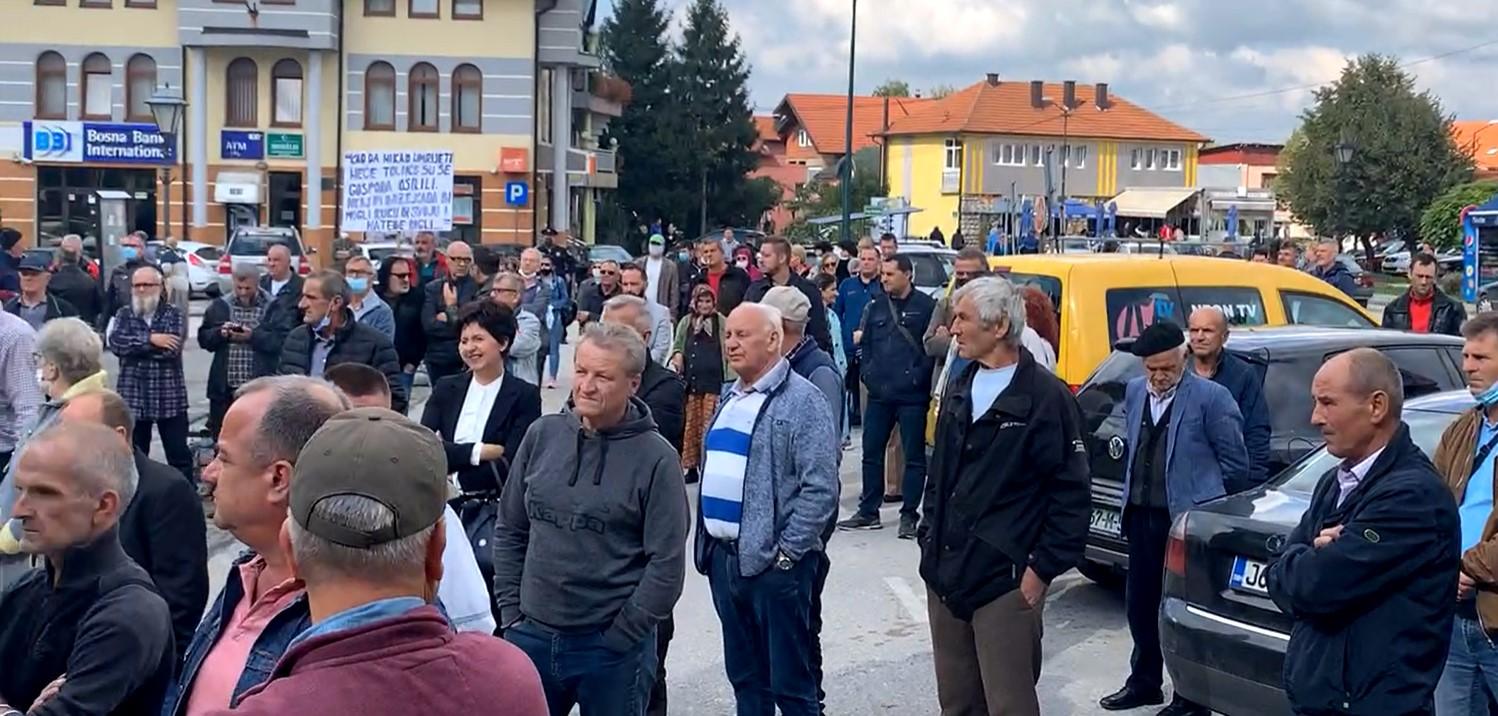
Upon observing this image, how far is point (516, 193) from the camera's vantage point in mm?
43969

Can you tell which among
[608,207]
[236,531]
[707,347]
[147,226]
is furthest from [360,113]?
[236,531]

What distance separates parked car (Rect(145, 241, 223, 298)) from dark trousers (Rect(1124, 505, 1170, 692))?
29.9 metres

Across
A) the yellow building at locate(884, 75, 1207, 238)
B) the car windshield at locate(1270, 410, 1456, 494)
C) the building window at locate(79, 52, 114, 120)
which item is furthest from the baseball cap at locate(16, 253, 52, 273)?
the yellow building at locate(884, 75, 1207, 238)

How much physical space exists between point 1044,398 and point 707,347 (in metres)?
5.66

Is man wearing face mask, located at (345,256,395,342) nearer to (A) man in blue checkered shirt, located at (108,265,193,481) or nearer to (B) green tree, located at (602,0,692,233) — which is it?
(A) man in blue checkered shirt, located at (108,265,193,481)

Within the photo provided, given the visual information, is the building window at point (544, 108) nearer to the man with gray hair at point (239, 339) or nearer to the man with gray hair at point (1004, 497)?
the man with gray hair at point (239, 339)

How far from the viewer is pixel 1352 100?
5738cm

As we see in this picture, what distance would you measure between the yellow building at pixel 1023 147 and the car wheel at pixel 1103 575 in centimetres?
7434

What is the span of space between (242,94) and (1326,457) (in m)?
41.5

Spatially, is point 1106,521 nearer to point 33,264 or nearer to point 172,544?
point 172,544

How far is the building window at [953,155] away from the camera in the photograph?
8556cm

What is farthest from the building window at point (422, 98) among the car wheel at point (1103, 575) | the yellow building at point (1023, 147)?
the yellow building at point (1023, 147)

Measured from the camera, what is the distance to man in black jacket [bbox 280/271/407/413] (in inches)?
355

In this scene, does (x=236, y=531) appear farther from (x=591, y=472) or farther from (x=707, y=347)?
(x=707, y=347)
